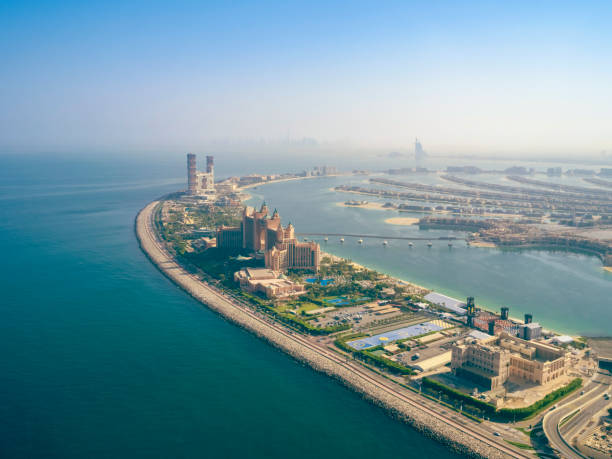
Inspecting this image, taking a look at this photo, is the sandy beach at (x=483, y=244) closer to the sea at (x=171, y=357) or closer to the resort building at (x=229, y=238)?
the sea at (x=171, y=357)

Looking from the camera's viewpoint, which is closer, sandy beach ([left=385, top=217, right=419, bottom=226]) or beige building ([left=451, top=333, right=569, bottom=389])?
beige building ([left=451, top=333, right=569, bottom=389])

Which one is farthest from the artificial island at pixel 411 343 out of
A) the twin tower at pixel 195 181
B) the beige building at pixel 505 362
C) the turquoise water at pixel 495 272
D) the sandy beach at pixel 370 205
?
the twin tower at pixel 195 181

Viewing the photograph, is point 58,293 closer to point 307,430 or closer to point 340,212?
point 307,430

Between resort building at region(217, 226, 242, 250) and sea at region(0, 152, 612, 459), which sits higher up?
resort building at region(217, 226, 242, 250)

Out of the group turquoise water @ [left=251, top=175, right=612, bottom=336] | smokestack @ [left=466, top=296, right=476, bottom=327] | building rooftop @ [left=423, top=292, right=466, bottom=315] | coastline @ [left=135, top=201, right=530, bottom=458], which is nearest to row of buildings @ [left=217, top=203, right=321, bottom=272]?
coastline @ [left=135, top=201, right=530, bottom=458]

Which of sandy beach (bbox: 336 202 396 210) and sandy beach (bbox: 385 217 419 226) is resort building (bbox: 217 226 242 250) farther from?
sandy beach (bbox: 336 202 396 210)

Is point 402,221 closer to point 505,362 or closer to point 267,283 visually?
point 267,283
